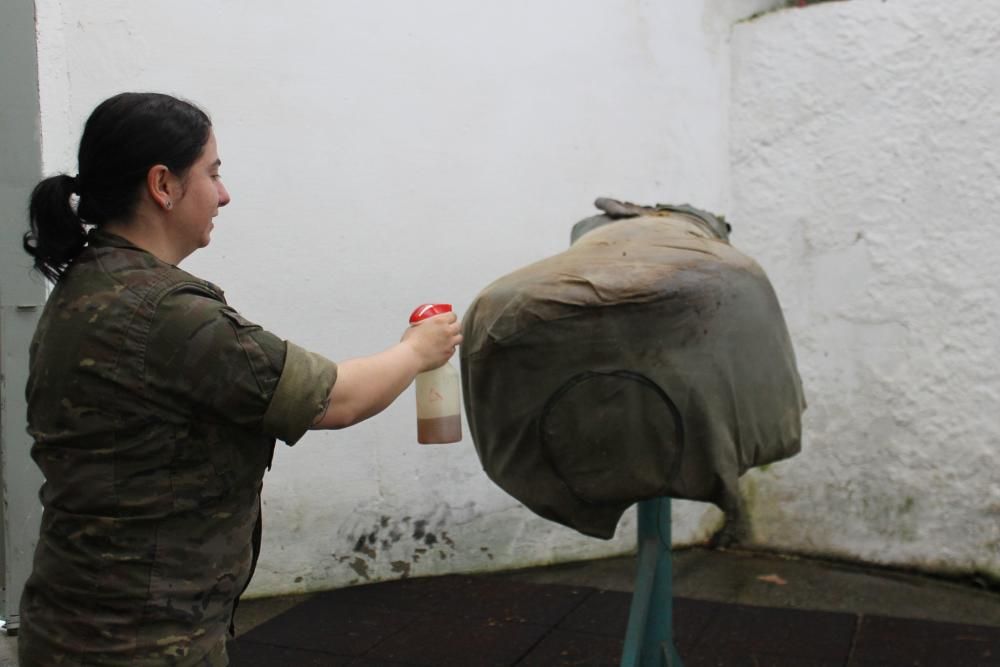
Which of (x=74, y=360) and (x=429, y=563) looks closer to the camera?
(x=74, y=360)

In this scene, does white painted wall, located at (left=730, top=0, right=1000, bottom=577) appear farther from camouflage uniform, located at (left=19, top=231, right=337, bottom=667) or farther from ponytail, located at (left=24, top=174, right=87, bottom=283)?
ponytail, located at (left=24, top=174, right=87, bottom=283)

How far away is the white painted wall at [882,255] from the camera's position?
4.16m

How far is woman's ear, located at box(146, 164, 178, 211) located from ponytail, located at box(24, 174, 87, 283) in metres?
0.15

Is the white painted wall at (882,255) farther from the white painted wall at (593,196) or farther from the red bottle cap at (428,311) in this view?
the red bottle cap at (428,311)

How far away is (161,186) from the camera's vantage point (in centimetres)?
172

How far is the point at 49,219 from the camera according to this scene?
1732 mm

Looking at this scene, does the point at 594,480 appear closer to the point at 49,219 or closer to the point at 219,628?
the point at 219,628

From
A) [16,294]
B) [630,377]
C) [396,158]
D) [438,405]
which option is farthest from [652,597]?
[16,294]

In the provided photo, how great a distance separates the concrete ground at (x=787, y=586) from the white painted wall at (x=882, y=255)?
10 centimetres

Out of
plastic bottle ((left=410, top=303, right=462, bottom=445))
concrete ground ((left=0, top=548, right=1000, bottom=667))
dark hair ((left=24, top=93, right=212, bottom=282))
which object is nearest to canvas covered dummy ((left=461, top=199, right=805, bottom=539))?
plastic bottle ((left=410, top=303, right=462, bottom=445))

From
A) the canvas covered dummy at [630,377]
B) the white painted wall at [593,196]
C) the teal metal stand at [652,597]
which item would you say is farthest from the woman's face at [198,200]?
the white painted wall at [593,196]

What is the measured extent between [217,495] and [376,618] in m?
2.41

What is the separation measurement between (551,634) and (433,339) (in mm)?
2260

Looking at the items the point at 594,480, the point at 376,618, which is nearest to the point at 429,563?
the point at 376,618
